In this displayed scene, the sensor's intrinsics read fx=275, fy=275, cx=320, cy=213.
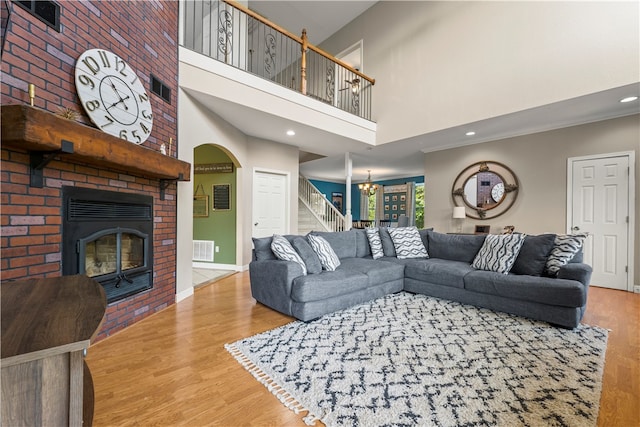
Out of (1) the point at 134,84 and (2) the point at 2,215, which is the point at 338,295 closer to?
(2) the point at 2,215

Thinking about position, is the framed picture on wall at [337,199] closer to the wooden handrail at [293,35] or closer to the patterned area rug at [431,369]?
the wooden handrail at [293,35]

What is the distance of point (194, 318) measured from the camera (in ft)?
9.04

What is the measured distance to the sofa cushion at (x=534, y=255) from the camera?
2904mm

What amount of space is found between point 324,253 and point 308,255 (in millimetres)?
236

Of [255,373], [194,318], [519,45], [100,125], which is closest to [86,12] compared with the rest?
[100,125]

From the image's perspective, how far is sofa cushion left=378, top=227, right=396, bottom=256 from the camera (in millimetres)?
4117

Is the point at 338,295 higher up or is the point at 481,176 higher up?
the point at 481,176

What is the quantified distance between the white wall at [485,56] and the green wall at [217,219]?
3.19 m

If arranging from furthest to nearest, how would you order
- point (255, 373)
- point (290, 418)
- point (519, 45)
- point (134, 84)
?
point (519, 45), point (134, 84), point (255, 373), point (290, 418)

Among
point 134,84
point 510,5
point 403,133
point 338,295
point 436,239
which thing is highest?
point 510,5

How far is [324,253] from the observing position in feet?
10.5

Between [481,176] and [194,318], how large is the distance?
536cm

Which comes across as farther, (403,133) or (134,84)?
(403,133)

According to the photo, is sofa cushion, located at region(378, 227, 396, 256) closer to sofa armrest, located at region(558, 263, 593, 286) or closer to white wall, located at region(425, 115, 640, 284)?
sofa armrest, located at region(558, 263, 593, 286)
